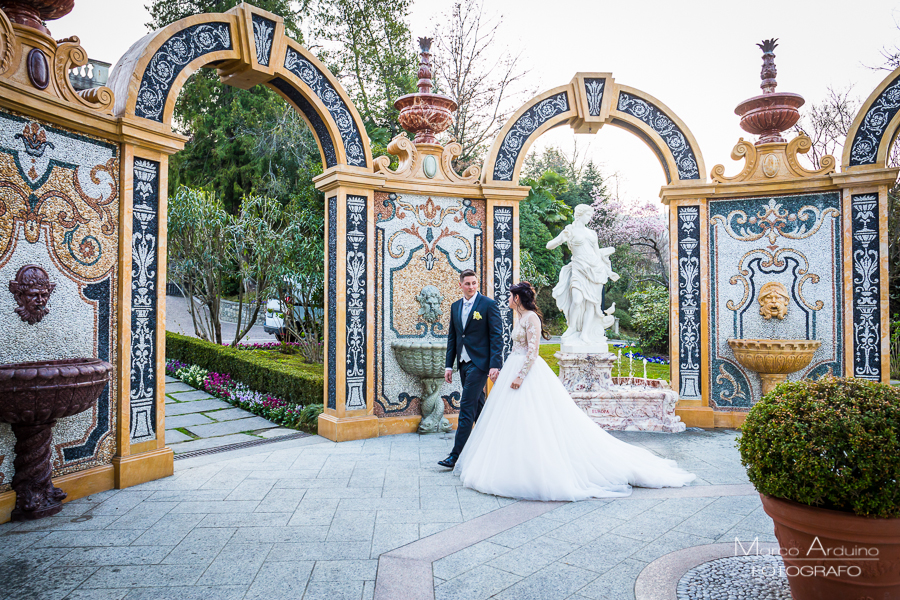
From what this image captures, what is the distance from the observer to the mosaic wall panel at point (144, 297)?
15.0 ft

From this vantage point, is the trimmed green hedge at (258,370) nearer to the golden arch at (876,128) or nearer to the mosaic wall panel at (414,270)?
the mosaic wall panel at (414,270)

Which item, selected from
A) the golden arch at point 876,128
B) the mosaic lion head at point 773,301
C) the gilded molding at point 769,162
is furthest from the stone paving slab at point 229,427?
the golden arch at point 876,128

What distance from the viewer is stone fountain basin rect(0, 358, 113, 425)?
343 centimetres

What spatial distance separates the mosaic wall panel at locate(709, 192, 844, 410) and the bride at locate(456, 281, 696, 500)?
9.00 ft

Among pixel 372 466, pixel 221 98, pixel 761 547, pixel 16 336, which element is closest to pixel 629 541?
pixel 761 547

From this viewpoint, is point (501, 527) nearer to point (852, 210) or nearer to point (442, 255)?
point (442, 255)

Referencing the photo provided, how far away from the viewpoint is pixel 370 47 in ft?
50.7

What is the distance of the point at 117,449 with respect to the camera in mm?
4449

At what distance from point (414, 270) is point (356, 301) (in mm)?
801

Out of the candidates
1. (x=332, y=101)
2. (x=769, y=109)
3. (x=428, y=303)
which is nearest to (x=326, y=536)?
(x=428, y=303)

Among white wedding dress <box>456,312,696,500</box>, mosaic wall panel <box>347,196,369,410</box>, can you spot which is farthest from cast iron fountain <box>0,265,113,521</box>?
white wedding dress <box>456,312,696,500</box>

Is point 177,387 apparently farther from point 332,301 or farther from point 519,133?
point 519,133

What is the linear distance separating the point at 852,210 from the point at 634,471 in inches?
176

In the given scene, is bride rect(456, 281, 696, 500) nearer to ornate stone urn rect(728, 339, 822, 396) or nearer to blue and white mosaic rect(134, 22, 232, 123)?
ornate stone urn rect(728, 339, 822, 396)
